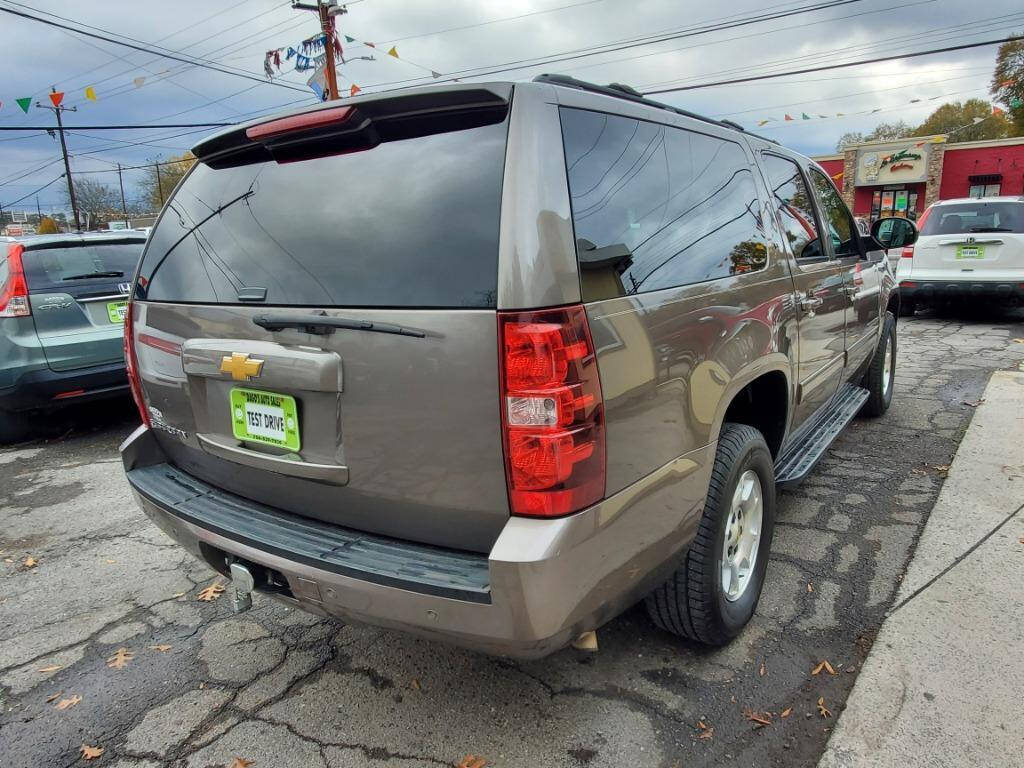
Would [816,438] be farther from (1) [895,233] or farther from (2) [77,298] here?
(2) [77,298]

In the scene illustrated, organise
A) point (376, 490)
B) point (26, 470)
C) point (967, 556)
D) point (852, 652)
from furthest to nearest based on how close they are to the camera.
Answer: point (26, 470) < point (967, 556) < point (852, 652) < point (376, 490)

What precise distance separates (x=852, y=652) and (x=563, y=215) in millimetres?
2005

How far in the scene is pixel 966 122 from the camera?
53.0 m

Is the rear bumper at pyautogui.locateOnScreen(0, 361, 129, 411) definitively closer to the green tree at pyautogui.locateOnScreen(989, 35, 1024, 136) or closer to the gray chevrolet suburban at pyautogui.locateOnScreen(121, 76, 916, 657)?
the gray chevrolet suburban at pyautogui.locateOnScreen(121, 76, 916, 657)

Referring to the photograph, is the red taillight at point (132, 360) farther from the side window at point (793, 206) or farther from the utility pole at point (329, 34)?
the utility pole at point (329, 34)

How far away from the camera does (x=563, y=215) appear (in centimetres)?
174

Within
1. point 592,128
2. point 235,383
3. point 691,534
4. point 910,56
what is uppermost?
point 910,56

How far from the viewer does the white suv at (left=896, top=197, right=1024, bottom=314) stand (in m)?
9.12

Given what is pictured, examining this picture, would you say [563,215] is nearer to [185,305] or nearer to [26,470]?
[185,305]

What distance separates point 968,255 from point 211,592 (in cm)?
1040

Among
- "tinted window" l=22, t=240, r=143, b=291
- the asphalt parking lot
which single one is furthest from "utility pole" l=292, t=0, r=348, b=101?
the asphalt parking lot

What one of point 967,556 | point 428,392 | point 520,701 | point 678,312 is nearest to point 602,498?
point 428,392

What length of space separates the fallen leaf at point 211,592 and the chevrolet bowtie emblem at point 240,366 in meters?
1.45

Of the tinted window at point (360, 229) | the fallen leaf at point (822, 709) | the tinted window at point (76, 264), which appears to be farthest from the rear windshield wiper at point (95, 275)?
the fallen leaf at point (822, 709)
